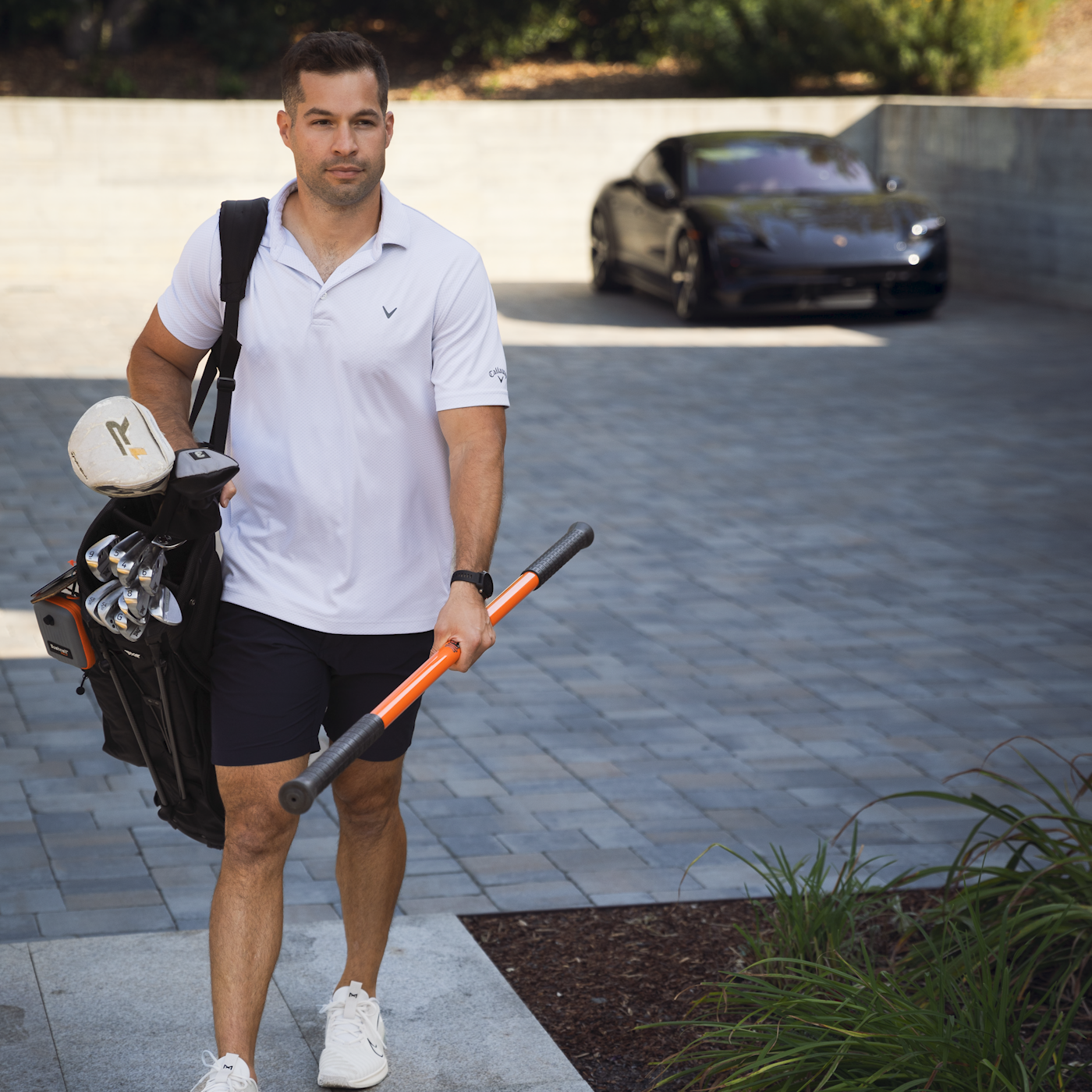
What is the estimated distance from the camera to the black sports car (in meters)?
13.7

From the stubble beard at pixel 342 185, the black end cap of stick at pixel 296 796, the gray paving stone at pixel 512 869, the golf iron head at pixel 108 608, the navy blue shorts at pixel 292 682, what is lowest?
the gray paving stone at pixel 512 869

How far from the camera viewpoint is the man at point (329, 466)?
9.77 feet

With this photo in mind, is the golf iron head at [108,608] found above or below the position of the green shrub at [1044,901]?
above

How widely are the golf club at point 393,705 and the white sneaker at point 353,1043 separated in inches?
29.5

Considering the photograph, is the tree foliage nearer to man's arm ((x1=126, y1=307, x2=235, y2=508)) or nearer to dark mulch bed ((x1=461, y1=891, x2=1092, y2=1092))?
dark mulch bed ((x1=461, y1=891, x2=1092, y2=1092))

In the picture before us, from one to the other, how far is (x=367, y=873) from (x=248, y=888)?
14.0 inches

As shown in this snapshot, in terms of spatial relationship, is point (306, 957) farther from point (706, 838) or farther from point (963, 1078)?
point (963, 1078)

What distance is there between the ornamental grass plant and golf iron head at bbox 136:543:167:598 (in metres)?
1.30

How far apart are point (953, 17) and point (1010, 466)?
13208 millimetres

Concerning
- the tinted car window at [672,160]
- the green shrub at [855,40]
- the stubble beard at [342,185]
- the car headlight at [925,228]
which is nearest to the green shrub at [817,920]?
the stubble beard at [342,185]

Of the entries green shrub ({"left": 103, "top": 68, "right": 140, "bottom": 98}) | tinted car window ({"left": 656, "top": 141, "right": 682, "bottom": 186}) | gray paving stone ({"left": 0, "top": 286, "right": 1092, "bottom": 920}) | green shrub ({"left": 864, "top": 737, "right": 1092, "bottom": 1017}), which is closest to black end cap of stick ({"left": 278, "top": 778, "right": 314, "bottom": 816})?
green shrub ({"left": 864, "top": 737, "right": 1092, "bottom": 1017})

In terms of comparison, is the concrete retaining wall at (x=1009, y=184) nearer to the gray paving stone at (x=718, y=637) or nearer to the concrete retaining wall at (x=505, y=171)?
the concrete retaining wall at (x=505, y=171)

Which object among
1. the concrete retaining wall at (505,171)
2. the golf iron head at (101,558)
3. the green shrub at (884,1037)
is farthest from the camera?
the concrete retaining wall at (505,171)

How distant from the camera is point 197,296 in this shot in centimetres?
309
